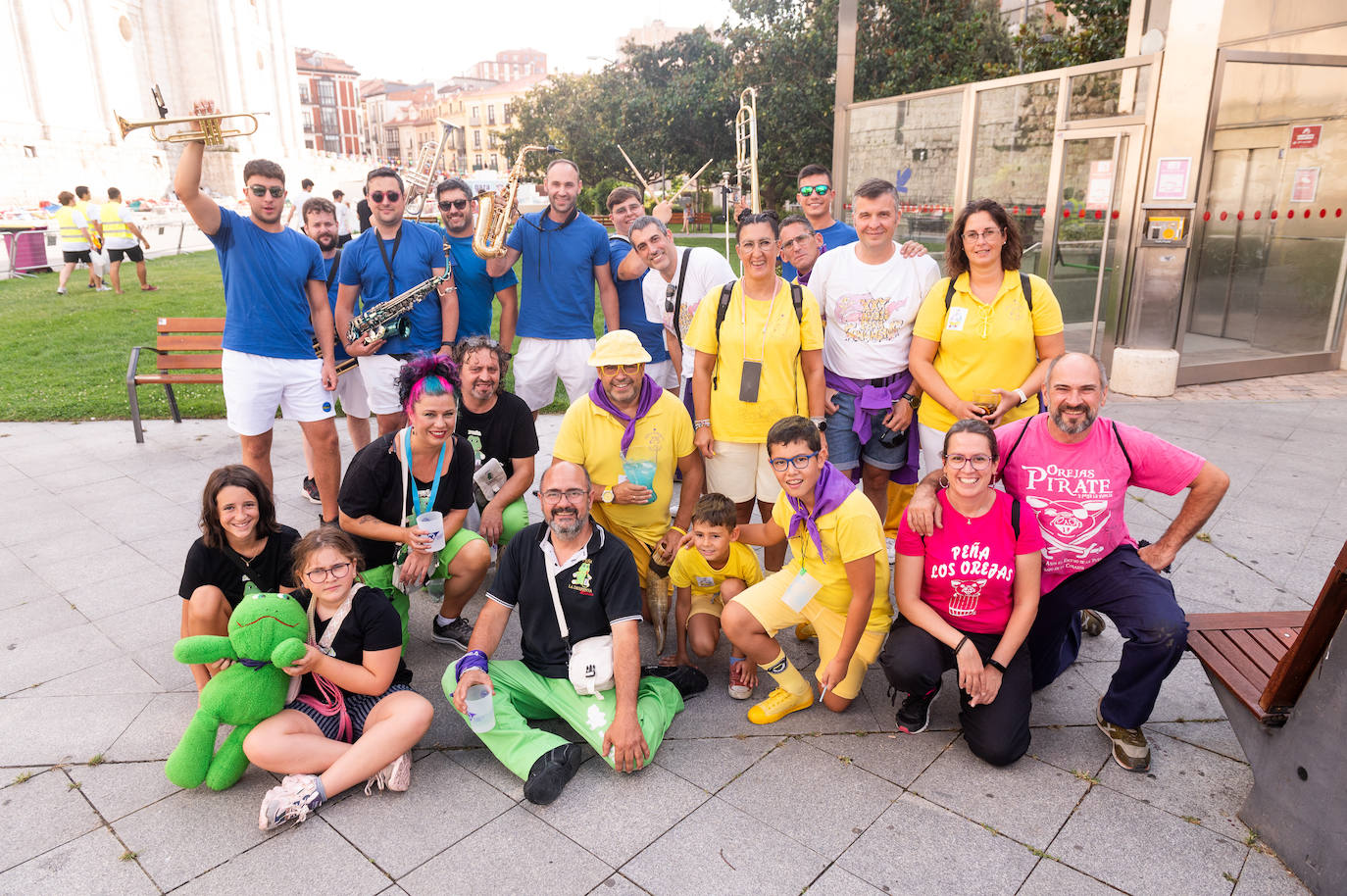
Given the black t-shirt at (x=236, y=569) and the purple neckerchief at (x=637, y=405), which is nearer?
the black t-shirt at (x=236, y=569)

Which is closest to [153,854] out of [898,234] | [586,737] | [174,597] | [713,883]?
[586,737]

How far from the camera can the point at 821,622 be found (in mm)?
3547

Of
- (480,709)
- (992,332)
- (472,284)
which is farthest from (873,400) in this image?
(472,284)

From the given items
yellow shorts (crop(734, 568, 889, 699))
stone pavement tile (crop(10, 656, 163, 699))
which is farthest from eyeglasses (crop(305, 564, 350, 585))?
yellow shorts (crop(734, 568, 889, 699))

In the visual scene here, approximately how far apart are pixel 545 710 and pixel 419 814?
67 cm

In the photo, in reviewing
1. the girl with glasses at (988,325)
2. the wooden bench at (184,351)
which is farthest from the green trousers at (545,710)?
the wooden bench at (184,351)

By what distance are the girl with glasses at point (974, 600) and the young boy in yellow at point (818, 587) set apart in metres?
0.16

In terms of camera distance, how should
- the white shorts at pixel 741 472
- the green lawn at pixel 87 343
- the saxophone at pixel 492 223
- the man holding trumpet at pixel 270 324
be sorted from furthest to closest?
the green lawn at pixel 87 343
the saxophone at pixel 492 223
the man holding trumpet at pixel 270 324
the white shorts at pixel 741 472

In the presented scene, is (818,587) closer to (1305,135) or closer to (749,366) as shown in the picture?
(749,366)

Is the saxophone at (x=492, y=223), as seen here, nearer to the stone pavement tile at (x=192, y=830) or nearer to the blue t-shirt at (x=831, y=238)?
the blue t-shirt at (x=831, y=238)

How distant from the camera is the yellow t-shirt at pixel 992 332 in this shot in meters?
3.79

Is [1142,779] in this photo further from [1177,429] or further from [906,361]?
[1177,429]

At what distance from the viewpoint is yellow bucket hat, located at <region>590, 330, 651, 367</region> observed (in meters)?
3.77

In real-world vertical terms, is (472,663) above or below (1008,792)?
above
